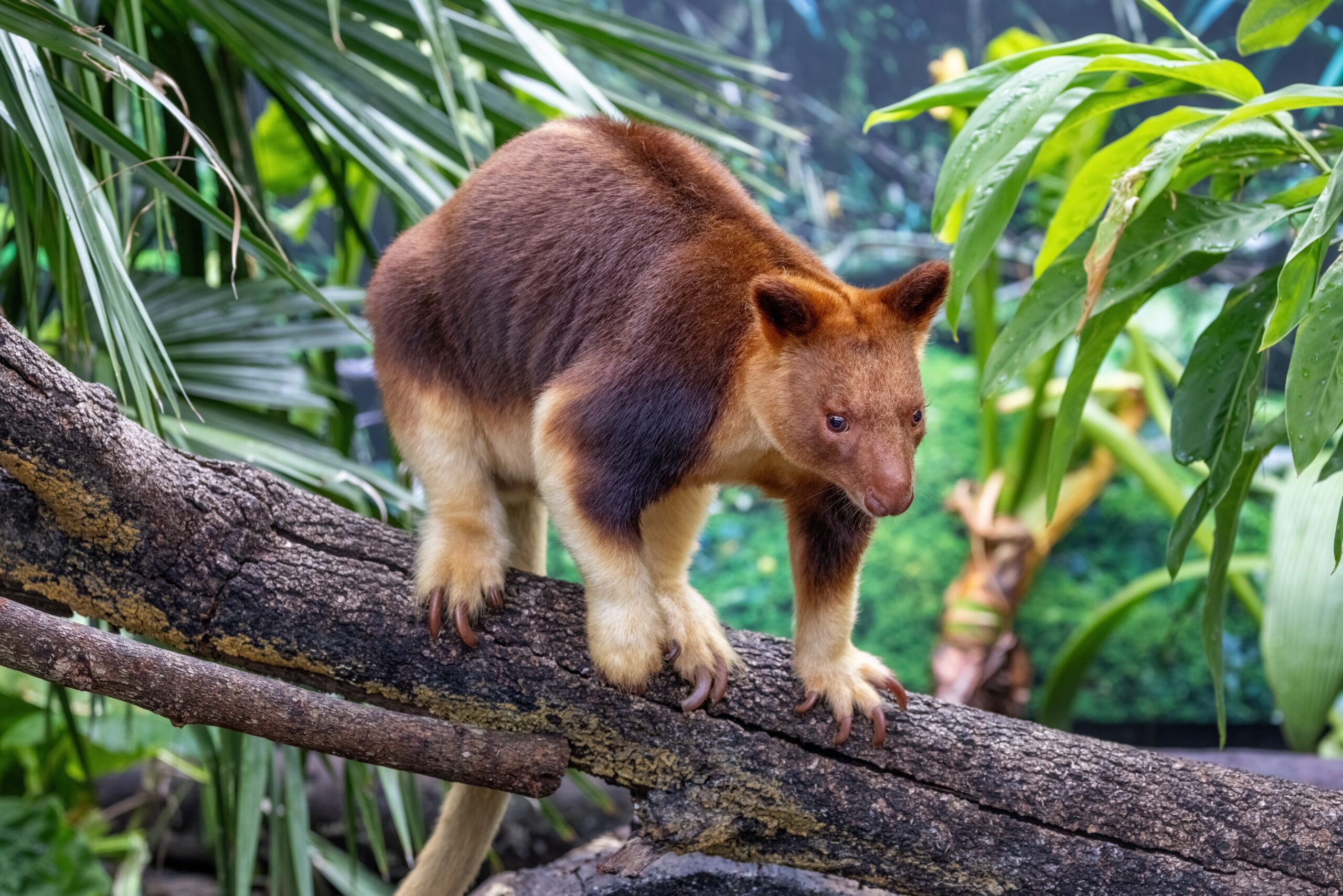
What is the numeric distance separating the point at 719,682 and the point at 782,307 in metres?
0.66

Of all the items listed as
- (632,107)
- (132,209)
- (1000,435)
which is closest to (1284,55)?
(1000,435)

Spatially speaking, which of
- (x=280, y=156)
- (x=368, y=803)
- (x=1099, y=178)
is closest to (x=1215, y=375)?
(x=1099, y=178)

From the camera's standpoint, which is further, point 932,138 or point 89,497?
point 932,138

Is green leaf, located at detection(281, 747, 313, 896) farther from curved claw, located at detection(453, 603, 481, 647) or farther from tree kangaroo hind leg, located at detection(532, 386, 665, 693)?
tree kangaroo hind leg, located at detection(532, 386, 665, 693)

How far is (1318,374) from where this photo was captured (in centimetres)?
152

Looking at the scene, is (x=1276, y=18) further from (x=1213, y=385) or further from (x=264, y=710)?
(x=264, y=710)

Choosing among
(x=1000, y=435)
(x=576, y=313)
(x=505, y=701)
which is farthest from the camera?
(x=1000, y=435)

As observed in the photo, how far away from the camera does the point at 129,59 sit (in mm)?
1902

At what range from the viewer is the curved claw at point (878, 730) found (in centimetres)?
193

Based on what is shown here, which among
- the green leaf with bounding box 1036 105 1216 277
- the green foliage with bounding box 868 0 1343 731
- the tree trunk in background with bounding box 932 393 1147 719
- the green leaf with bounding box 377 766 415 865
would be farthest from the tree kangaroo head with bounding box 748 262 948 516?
the tree trunk in background with bounding box 932 393 1147 719

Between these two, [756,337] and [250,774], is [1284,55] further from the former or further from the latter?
[250,774]

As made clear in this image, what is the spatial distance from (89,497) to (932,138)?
4694 mm

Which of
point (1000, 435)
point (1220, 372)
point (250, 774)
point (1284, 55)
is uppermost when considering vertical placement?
point (1284, 55)

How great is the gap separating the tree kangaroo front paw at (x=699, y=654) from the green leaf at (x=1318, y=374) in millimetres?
970
